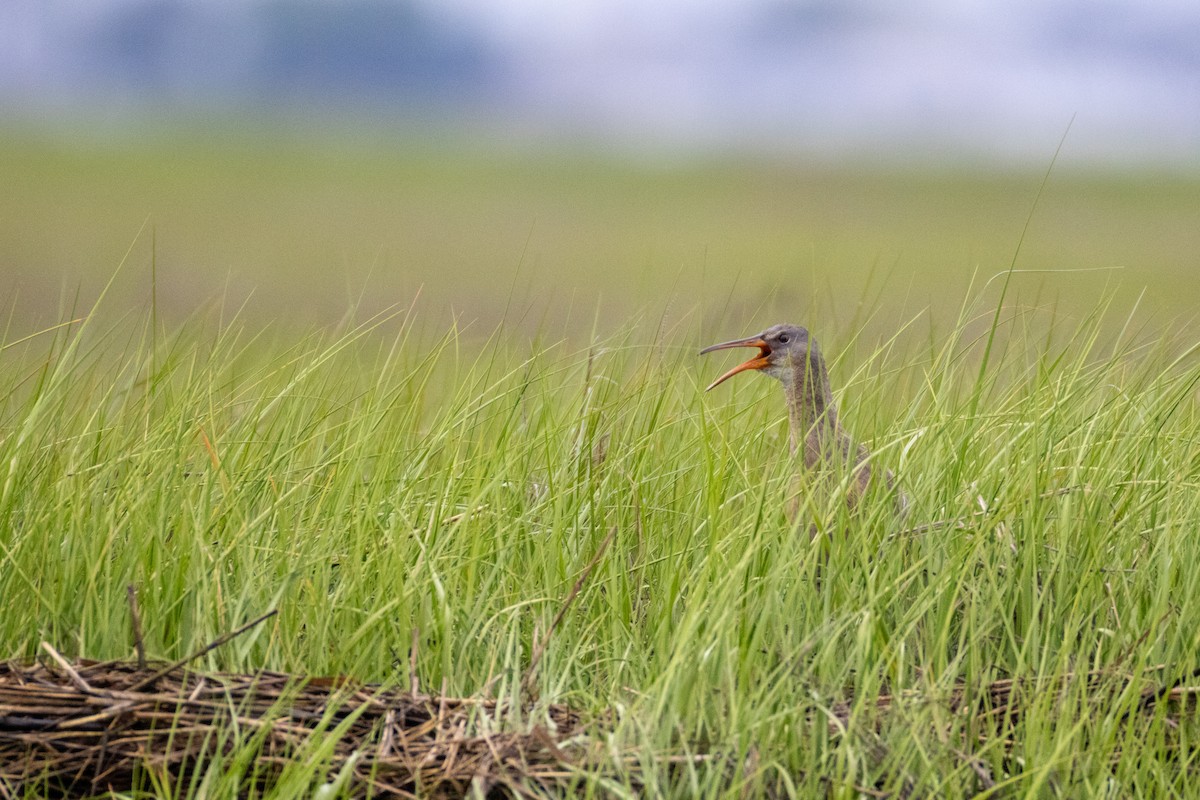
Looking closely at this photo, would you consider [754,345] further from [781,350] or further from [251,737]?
[251,737]

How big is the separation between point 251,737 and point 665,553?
1.10 metres

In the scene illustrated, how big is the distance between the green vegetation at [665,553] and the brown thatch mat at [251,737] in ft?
0.36

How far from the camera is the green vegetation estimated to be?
2.38 metres

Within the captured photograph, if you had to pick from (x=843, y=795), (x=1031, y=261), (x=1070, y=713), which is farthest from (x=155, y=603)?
(x=1031, y=261)

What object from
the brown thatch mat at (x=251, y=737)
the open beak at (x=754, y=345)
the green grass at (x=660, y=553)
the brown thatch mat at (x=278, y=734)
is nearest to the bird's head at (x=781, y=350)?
the open beak at (x=754, y=345)

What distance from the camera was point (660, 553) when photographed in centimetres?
313

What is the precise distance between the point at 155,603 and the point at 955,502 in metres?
1.80

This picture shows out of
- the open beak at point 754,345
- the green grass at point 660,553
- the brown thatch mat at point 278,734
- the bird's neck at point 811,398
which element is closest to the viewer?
the brown thatch mat at point 278,734

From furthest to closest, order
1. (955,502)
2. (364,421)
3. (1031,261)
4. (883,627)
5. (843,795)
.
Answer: (1031,261)
(364,421)
(955,502)
(883,627)
(843,795)

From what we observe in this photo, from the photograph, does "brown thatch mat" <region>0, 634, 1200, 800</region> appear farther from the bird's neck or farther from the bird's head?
the bird's head

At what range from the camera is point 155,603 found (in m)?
2.73

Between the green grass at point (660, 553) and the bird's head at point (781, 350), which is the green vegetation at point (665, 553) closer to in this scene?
the green grass at point (660, 553)

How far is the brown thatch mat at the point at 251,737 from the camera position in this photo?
2.21 meters

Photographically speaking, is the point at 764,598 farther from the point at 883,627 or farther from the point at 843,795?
the point at 843,795
